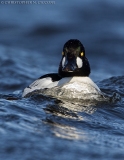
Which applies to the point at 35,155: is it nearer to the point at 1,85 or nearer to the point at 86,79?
the point at 86,79

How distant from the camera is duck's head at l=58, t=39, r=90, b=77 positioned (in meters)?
7.49

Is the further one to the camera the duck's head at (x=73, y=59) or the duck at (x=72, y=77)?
the duck at (x=72, y=77)

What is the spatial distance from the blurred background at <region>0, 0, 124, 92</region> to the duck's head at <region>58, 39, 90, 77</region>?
2.90m

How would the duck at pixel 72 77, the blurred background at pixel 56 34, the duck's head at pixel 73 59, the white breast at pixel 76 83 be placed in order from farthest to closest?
the blurred background at pixel 56 34 → the white breast at pixel 76 83 → the duck at pixel 72 77 → the duck's head at pixel 73 59

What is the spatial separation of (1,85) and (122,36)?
483 centimetres

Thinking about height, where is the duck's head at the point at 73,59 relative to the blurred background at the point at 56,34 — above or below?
below

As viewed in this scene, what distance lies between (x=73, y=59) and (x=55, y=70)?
14.4 feet

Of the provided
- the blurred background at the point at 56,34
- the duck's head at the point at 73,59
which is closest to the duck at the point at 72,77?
the duck's head at the point at 73,59

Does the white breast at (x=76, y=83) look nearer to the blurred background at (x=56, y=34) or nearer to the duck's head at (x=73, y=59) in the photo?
the duck's head at (x=73, y=59)

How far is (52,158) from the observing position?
5117 mm

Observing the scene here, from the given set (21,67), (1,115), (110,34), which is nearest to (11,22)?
(110,34)

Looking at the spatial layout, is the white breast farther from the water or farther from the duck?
the water

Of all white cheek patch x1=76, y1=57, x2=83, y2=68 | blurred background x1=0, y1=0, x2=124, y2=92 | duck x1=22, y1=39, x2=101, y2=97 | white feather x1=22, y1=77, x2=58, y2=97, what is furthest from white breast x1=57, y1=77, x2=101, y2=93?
blurred background x1=0, y1=0, x2=124, y2=92

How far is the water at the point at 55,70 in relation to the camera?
18.1 feet
